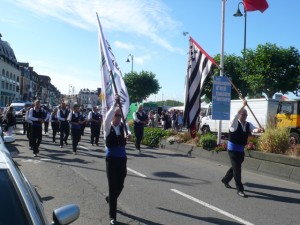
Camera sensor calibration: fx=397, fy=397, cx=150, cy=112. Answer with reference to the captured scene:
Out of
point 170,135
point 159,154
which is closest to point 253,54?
point 170,135

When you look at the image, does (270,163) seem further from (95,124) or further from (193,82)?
(95,124)

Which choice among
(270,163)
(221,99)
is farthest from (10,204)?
(221,99)

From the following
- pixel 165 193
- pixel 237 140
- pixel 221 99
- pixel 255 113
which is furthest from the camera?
pixel 255 113

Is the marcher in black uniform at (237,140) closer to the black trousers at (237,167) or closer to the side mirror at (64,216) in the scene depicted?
the black trousers at (237,167)

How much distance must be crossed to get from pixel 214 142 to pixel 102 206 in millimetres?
8089

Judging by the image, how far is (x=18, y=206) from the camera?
290cm

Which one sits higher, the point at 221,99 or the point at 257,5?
the point at 257,5

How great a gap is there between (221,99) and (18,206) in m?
12.2

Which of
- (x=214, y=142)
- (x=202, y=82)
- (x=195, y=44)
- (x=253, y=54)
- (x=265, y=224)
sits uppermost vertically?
(x=253, y=54)

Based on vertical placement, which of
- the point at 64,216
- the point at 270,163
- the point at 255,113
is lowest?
the point at 270,163

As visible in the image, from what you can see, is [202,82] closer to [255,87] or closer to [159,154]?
[159,154]

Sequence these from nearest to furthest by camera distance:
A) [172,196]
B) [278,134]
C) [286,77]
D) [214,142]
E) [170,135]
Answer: [172,196] < [278,134] < [214,142] < [170,135] < [286,77]

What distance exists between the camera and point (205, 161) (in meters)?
13.9

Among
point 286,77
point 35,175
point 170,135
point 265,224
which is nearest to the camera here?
point 265,224
